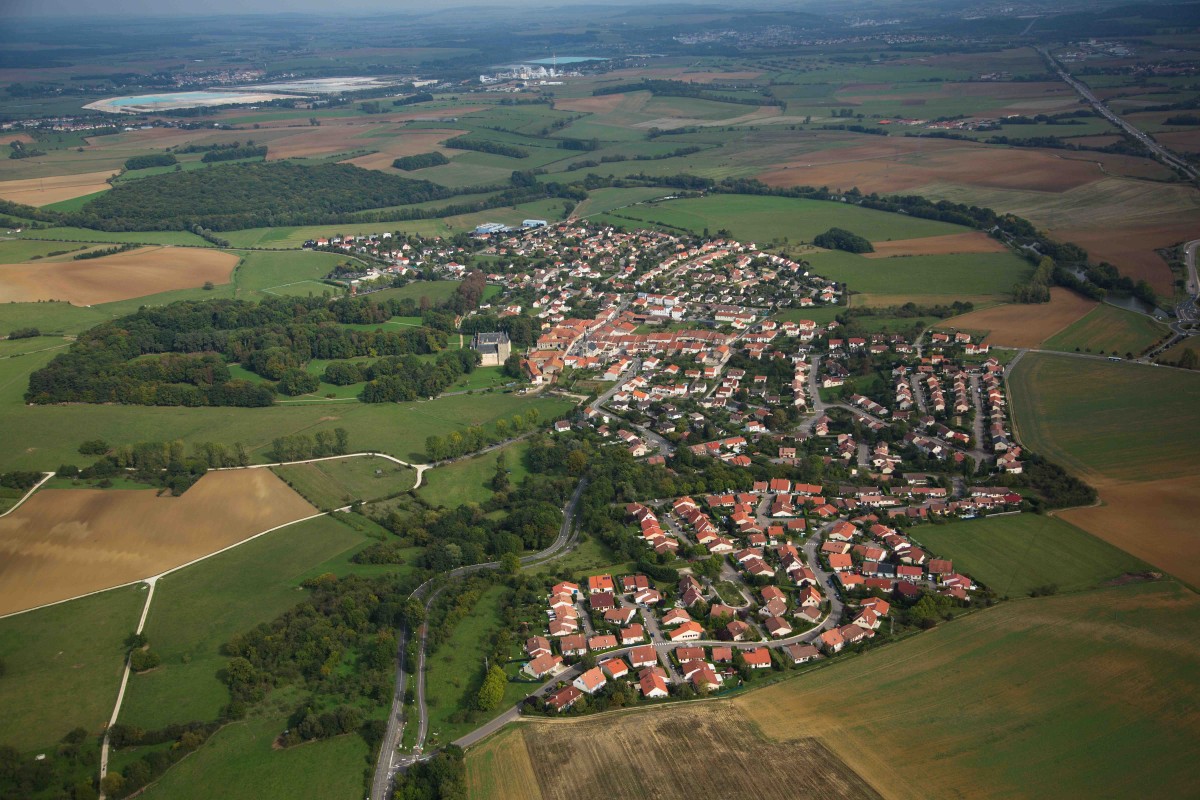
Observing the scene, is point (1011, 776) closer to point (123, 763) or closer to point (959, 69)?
point (123, 763)

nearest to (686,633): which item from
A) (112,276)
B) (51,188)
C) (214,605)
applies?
(214,605)

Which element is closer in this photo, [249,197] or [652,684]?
[652,684]

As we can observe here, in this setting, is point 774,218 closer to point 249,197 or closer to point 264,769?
point 249,197

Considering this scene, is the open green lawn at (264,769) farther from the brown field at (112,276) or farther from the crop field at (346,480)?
the brown field at (112,276)

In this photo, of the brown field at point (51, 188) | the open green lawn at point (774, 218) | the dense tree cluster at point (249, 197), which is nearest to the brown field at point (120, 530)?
the open green lawn at point (774, 218)

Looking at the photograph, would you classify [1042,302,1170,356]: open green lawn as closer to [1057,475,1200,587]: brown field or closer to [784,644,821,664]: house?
[1057,475,1200,587]: brown field

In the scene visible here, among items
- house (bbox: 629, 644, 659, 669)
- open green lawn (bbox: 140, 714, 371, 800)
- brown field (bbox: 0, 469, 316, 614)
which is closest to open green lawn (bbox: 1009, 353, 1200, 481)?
house (bbox: 629, 644, 659, 669)
